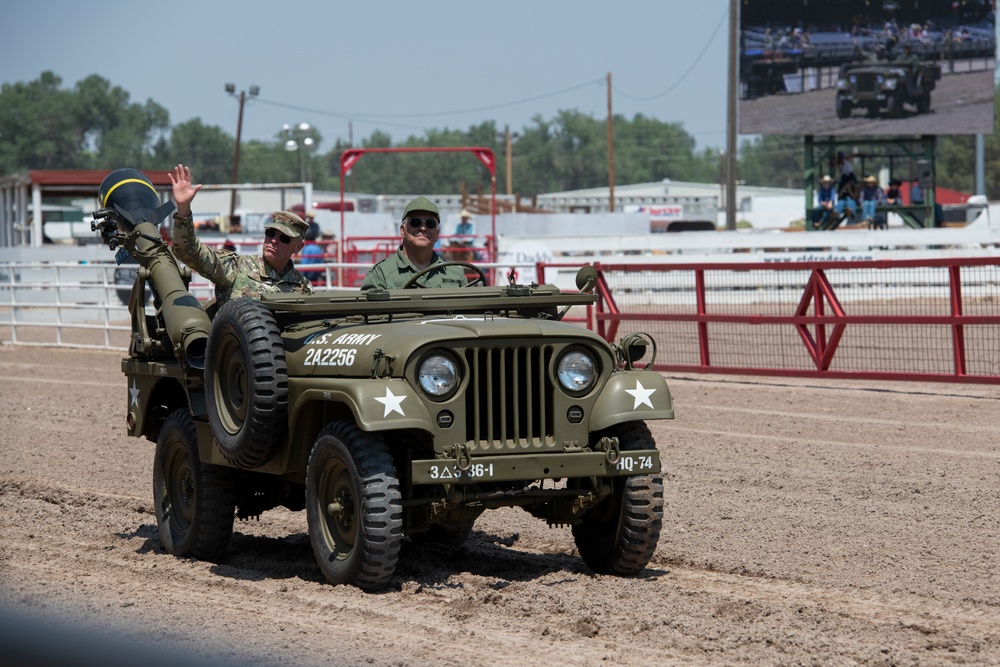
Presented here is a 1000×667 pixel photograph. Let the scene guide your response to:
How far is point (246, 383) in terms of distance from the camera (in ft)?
20.5

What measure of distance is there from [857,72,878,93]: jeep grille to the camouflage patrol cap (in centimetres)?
3242

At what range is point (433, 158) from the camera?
Answer: 168 m

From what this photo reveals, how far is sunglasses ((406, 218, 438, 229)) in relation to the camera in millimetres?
7266

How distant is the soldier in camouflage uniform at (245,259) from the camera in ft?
23.5

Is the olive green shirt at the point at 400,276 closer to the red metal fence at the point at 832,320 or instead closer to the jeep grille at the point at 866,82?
the red metal fence at the point at 832,320

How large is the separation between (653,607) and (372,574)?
3.92 feet

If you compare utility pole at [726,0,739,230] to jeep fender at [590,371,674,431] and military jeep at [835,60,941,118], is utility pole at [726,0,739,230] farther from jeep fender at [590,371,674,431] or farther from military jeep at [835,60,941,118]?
jeep fender at [590,371,674,431]

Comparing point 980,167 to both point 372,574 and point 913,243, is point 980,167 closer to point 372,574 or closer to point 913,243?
point 913,243

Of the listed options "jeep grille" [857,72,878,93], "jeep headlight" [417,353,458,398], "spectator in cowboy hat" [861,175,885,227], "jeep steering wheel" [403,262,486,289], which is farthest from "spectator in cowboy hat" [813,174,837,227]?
"jeep headlight" [417,353,458,398]

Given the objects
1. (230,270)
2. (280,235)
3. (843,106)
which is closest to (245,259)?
(230,270)

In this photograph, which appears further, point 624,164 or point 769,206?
point 624,164

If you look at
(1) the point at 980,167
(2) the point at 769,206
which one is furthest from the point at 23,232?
→ (2) the point at 769,206

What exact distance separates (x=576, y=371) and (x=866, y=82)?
33.7 meters

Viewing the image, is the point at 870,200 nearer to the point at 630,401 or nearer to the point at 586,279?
the point at 586,279
